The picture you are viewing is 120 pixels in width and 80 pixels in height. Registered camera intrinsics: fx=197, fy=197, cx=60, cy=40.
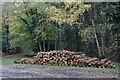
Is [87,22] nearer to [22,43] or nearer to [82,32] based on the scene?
[82,32]

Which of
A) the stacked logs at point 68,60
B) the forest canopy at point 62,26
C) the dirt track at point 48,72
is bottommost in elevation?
the dirt track at point 48,72

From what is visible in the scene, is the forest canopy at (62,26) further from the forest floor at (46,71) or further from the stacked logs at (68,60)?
the forest floor at (46,71)

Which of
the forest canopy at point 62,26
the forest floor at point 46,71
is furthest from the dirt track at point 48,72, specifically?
the forest canopy at point 62,26

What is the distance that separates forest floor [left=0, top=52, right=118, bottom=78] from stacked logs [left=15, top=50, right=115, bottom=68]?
0.06m

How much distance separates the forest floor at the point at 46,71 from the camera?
2535mm

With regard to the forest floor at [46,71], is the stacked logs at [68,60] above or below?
above

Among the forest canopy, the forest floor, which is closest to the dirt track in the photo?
the forest floor

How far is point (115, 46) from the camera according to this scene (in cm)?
256

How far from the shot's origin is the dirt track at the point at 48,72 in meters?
2.55

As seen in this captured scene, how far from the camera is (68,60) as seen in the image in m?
2.72

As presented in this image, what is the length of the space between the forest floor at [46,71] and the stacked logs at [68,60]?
0.20 ft

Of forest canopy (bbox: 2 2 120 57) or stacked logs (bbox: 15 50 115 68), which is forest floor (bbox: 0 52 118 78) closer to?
stacked logs (bbox: 15 50 115 68)

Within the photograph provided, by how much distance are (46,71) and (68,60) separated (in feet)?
1.15

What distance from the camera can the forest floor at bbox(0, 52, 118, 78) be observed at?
254 cm
